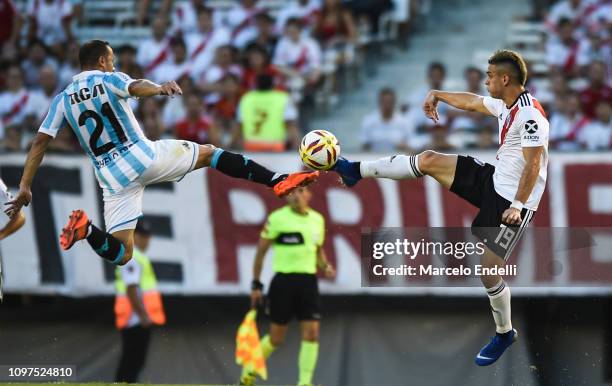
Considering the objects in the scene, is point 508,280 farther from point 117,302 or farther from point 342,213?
point 117,302

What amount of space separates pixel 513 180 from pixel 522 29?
7680mm

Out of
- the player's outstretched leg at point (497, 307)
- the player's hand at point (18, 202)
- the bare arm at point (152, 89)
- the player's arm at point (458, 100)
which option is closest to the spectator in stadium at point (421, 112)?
the player's arm at point (458, 100)

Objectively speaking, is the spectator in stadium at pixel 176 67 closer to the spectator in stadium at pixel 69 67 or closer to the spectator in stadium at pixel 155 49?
the spectator in stadium at pixel 155 49

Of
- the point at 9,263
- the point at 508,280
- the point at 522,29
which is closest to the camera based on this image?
the point at 508,280

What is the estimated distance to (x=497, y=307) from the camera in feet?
37.4

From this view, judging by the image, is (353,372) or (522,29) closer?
(353,372)

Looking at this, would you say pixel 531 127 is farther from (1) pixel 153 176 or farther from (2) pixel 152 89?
(1) pixel 153 176

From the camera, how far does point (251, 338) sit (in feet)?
46.8

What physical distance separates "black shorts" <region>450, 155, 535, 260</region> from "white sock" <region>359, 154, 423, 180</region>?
356 mm

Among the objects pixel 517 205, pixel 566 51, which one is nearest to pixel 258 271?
pixel 517 205

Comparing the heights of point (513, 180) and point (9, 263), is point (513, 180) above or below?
above

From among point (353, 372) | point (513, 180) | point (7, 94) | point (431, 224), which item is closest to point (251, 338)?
point (353, 372)

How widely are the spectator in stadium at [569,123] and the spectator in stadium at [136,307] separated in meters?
4.99

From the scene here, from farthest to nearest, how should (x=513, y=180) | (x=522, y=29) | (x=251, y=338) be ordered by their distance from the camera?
(x=522, y=29) → (x=251, y=338) → (x=513, y=180)
